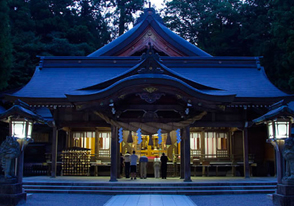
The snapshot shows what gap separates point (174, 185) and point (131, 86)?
3.83 meters

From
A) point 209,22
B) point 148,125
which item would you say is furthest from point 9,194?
point 209,22

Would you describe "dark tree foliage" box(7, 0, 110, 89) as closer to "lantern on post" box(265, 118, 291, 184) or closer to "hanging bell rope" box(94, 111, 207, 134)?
"hanging bell rope" box(94, 111, 207, 134)

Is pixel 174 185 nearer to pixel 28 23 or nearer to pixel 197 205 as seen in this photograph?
pixel 197 205

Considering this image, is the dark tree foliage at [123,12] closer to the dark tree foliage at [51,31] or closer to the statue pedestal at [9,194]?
the dark tree foliage at [51,31]

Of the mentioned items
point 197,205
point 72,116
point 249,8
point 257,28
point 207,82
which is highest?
point 249,8

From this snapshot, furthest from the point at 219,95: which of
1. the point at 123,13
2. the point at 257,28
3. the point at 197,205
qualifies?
the point at 123,13

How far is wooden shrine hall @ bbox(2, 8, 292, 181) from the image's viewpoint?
11.4m

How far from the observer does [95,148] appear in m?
17.3

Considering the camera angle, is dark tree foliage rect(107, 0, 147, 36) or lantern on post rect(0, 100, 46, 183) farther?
dark tree foliage rect(107, 0, 147, 36)

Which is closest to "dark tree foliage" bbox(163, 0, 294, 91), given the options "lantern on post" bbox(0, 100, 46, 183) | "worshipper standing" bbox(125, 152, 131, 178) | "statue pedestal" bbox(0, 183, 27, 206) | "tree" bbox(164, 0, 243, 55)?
"tree" bbox(164, 0, 243, 55)

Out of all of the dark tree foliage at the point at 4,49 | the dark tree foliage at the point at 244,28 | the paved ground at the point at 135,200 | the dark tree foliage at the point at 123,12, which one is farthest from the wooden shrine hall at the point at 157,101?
the dark tree foliage at the point at 123,12

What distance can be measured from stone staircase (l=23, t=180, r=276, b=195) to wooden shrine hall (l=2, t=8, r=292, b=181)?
3.60 ft

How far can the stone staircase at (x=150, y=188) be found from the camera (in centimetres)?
1106

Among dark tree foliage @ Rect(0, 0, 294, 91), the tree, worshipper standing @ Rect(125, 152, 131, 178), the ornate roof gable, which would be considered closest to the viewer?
worshipper standing @ Rect(125, 152, 131, 178)
